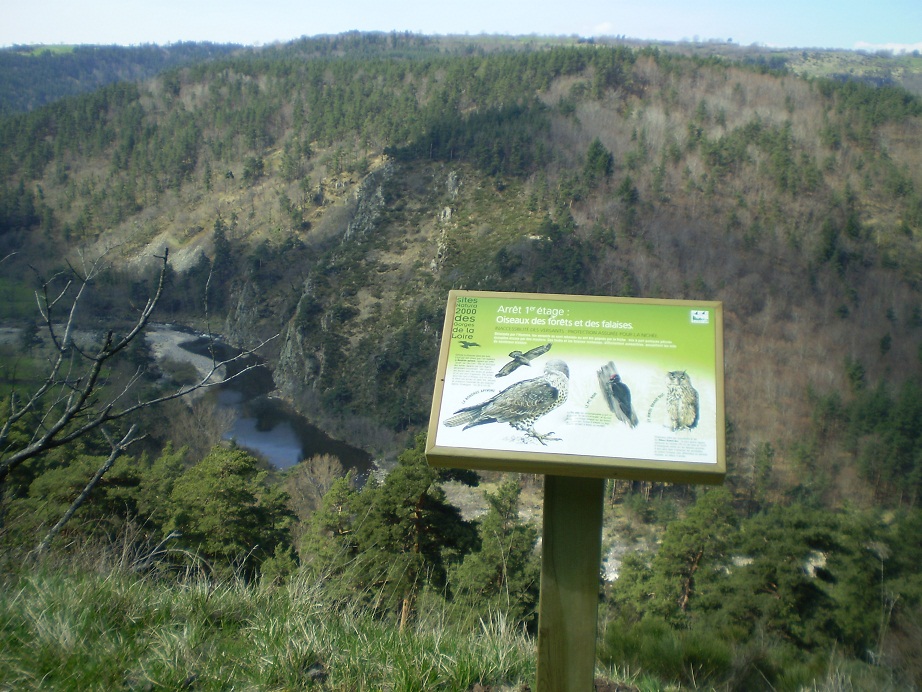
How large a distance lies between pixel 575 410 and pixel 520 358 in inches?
11.3

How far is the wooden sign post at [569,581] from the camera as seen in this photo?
269cm

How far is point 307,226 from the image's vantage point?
7000cm

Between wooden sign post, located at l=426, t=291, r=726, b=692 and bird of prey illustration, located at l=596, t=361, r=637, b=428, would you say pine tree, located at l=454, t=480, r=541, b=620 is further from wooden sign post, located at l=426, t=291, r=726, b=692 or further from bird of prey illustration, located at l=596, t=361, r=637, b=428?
bird of prey illustration, located at l=596, t=361, r=637, b=428

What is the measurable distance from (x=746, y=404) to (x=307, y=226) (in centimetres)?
4387

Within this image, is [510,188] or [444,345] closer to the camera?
[444,345]

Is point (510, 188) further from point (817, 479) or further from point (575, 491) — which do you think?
point (575, 491)

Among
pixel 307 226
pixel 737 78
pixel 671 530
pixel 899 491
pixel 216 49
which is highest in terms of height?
pixel 216 49

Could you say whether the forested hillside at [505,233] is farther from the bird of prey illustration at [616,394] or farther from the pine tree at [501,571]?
the bird of prey illustration at [616,394]

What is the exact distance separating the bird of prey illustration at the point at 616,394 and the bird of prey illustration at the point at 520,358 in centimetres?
22

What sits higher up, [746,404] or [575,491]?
[746,404]

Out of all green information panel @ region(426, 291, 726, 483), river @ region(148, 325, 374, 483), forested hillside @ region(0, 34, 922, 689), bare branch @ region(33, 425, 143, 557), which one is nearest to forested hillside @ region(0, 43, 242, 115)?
forested hillside @ region(0, 34, 922, 689)

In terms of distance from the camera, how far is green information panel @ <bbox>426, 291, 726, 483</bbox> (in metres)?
2.53

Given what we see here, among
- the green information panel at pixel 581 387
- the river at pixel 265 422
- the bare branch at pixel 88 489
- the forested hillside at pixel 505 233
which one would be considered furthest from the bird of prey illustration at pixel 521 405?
the river at pixel 265 422

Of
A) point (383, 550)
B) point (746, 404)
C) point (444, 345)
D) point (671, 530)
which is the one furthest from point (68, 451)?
point (746, 404)
